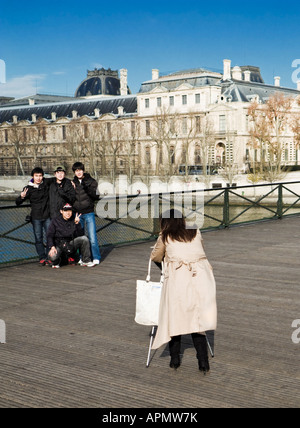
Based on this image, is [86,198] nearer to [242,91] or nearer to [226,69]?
[242,91]

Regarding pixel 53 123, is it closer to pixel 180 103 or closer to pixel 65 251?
pixel 180 103

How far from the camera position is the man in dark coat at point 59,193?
10055 mm

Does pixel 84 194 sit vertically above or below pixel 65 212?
above

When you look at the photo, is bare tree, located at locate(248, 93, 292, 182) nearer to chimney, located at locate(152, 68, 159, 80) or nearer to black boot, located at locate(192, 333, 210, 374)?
chimney, located at locate(152, 68, 159, 80)

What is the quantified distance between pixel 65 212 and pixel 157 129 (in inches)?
2882

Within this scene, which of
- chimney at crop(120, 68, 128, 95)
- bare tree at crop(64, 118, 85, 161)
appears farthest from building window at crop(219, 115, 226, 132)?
chimney at crop(120, 68, 128, 95)

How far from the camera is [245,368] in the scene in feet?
17.2

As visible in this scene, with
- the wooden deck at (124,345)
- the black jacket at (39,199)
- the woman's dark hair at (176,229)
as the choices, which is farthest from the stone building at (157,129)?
the woman's dark hair at (176,229)

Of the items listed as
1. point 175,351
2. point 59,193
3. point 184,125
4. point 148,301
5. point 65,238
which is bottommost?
point 175,351

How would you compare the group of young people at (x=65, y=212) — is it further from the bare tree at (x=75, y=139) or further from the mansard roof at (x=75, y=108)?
the mansard roof at (x=75, y=108)

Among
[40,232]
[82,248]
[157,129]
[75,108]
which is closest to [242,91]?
[157,129]

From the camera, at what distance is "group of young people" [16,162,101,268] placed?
9906mm

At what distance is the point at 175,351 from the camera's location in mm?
5164

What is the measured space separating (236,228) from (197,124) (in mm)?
69537
